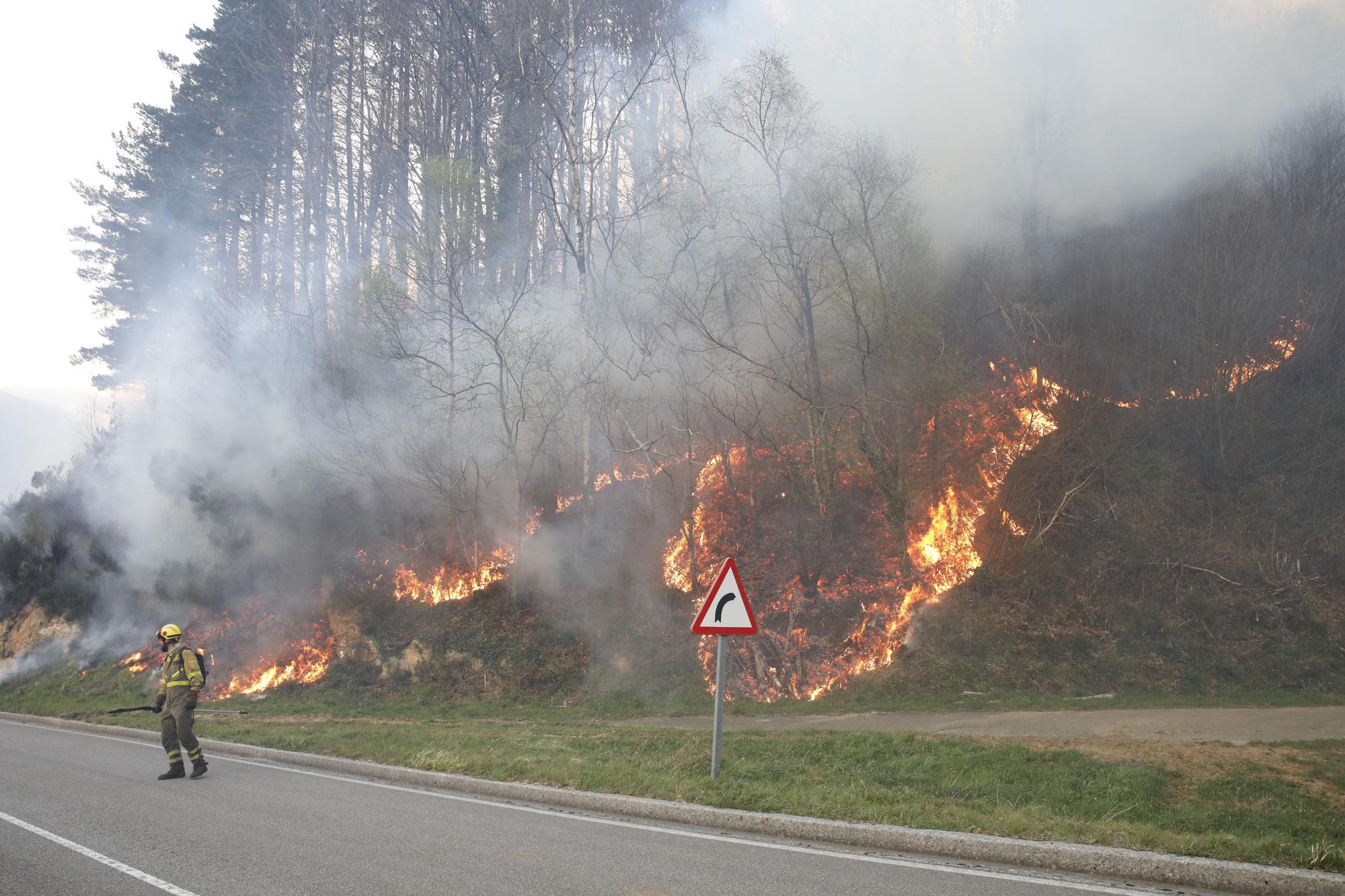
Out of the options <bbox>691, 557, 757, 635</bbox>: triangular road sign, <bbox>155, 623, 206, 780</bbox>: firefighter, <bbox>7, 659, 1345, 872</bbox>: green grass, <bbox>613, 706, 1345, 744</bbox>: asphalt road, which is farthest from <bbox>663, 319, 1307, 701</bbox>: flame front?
<bbox>155, 623, 206, 780</bbox>: firefighter

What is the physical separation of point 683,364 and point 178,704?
496 inches

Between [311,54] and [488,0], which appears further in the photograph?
[311,54]

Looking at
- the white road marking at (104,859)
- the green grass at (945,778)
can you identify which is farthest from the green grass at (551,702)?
the white road marking at (104,859)

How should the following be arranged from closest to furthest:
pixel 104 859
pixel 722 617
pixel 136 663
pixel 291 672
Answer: pixel 104 859, pixel 722 617, pixel 291 672, pixel 136 663

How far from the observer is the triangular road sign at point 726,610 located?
24.1ft

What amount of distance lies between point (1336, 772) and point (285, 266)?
3052 cm

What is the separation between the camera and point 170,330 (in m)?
33.9

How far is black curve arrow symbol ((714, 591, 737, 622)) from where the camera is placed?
7379mm

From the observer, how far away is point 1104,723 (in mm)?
10312

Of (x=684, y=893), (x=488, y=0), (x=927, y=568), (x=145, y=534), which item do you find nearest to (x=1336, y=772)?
(x=684, y=893)

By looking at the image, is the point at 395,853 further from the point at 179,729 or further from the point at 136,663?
the point at 136,663

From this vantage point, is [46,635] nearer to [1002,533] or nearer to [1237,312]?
[1002,533]

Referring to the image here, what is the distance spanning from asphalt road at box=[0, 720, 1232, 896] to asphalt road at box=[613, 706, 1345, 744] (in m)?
5.13

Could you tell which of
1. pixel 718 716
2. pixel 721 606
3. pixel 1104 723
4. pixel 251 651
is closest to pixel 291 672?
pixel 251 651
